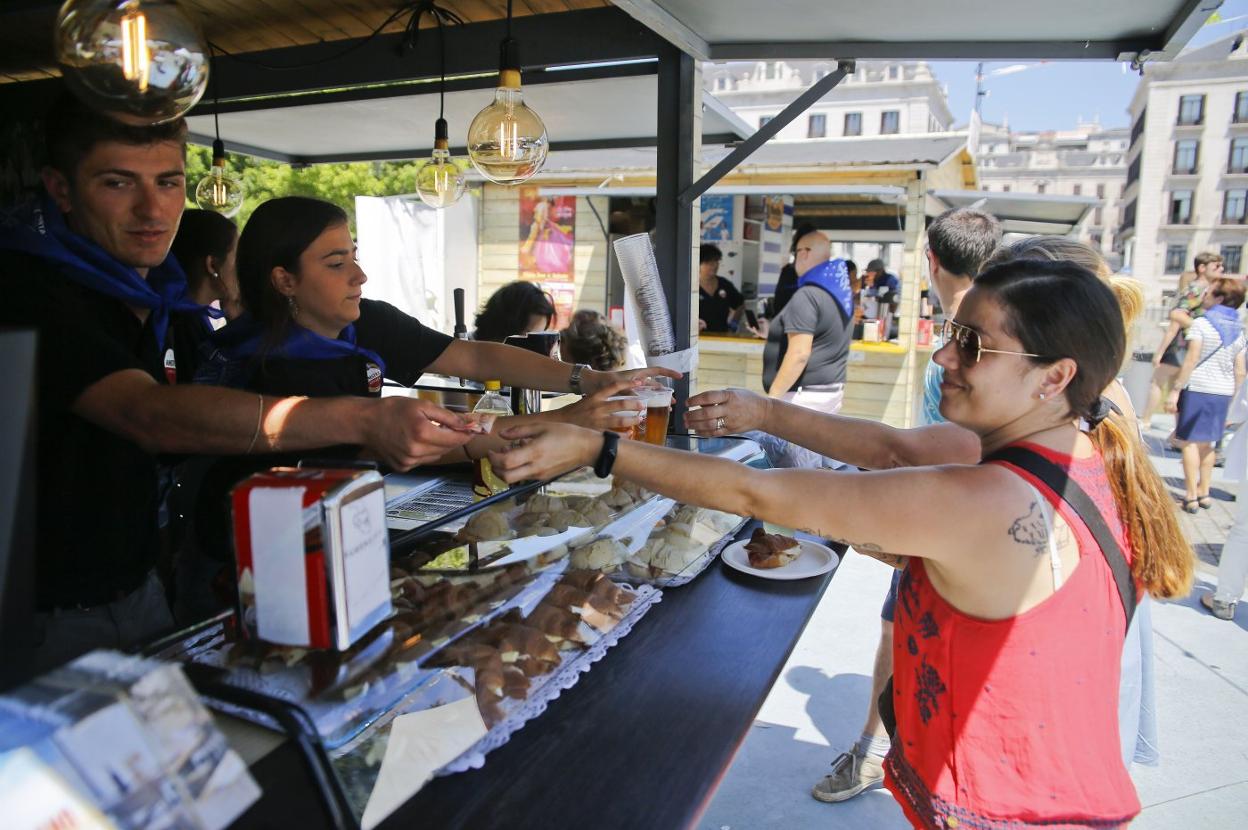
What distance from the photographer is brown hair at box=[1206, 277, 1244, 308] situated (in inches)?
291

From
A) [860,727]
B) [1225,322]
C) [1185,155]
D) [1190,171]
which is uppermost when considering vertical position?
[1185,155]

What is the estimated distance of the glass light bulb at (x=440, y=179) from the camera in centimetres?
482

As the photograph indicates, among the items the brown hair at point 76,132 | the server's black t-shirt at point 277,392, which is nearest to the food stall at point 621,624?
the server's black t-shirt at point 277,392

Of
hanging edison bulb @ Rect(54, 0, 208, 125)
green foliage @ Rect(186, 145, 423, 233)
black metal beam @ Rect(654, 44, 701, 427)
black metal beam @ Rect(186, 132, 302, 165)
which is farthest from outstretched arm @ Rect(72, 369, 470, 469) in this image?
green foliage @ Rect(186, 145, 423, 233)

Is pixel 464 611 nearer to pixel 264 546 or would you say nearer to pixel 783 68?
pixel 264 546

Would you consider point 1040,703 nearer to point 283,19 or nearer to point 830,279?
point 830,279

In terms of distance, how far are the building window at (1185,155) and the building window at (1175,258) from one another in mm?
6218

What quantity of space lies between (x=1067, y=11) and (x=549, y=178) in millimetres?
8634

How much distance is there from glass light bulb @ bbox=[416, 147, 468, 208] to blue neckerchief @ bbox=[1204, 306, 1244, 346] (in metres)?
6.87

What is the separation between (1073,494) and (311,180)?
1840 cm

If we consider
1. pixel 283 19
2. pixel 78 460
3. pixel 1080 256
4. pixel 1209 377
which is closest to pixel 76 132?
pixel 78 460

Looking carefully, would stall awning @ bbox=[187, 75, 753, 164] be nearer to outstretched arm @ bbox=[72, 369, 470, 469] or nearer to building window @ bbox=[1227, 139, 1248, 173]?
outstretched arm @ bbox=[72, 369, 470, 469]

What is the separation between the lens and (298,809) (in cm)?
108

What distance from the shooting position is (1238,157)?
195 ft
